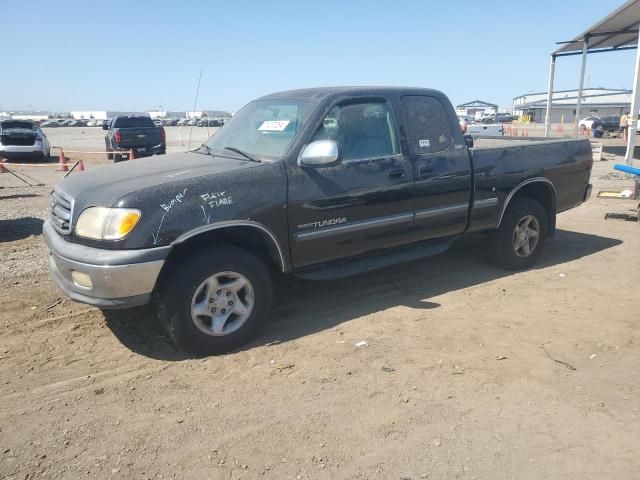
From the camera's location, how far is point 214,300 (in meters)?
3.90

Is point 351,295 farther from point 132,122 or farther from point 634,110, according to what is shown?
point 132,122

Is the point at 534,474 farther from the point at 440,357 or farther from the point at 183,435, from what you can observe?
the point at 183,435

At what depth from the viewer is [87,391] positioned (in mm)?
3490

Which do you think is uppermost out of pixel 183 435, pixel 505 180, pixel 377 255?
pixel 505 180

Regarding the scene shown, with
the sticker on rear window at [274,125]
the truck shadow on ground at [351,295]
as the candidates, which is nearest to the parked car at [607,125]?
the truck shadow on ground at [351,295]

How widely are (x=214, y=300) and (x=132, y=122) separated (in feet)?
54.7

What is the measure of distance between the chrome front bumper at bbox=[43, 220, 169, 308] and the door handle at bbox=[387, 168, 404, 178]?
2.04 meters

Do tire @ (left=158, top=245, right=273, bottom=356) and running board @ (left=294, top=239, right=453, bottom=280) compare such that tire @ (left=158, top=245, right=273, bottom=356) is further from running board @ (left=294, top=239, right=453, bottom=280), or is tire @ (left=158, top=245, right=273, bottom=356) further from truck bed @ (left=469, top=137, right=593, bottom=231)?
truck bed @ (left=469, top=137, right=593, bottom=231)

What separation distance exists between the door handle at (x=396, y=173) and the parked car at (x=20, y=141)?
17.1 meters

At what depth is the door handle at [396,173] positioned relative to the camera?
4673mm

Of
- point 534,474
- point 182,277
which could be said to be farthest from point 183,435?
point 534,474

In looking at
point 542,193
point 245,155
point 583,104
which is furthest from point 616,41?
point 583,104

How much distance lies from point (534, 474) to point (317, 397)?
1314 millimetres

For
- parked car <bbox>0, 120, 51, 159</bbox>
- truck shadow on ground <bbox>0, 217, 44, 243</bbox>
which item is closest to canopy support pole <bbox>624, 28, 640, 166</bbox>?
truck shadow on ground <bbox>0, 217, 44, 243</bbox>
